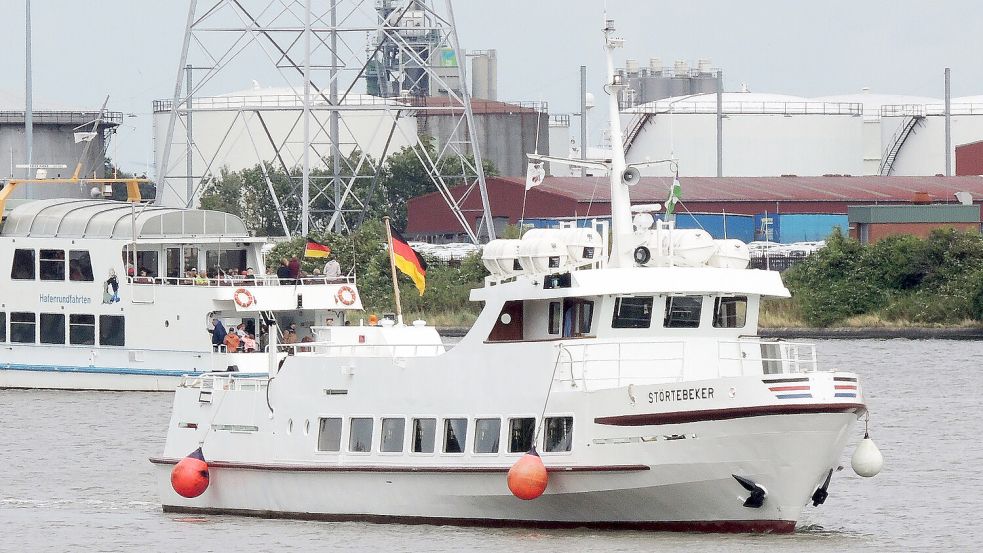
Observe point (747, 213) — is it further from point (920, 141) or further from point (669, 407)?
point (669, 407)

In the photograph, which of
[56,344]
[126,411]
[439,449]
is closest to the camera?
[439,449]

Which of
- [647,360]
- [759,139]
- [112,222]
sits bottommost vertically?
[647,360]

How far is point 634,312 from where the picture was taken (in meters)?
26.1

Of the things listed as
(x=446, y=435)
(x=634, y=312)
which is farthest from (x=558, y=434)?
(x=634, y=312)

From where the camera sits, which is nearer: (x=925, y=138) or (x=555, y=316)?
(x=555, y=316)

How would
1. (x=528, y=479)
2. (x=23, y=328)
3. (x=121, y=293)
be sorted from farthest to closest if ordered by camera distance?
A: 1. (x=23, y=328)
2. (x=121, y=293)
3. (x=528, y=479)

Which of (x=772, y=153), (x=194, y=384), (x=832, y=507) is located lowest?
(x=832, y=507)

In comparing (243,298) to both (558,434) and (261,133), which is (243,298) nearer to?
(558,434)

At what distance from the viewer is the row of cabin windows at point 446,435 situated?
83.6 ft

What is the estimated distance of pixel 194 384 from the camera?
30.0 meters

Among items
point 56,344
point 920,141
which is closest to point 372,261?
point 56,344

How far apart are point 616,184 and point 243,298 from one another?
68.0 feet

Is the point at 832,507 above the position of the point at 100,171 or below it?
below

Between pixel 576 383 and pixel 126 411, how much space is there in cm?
2253
